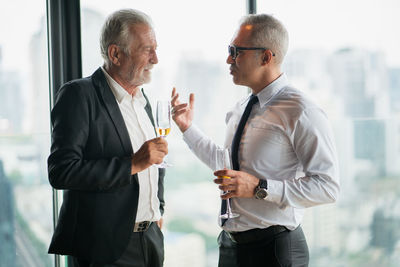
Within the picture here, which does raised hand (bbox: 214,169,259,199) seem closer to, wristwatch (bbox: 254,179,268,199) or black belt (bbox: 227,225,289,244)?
wristwatch (bbox: 254,179,268,199)

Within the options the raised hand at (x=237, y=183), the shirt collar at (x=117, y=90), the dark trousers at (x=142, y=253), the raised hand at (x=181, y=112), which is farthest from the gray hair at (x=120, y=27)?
the dark trousers at (x=142, y=253)

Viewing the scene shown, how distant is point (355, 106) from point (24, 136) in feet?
7.20

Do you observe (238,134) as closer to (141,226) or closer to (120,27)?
(141,226)

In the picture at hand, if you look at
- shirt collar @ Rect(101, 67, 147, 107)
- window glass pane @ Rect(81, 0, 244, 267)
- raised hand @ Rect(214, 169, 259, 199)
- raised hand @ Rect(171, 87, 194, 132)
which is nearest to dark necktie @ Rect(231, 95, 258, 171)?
raised hand @ Rect(214, 169, 259, 199)

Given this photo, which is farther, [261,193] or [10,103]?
[10,103]

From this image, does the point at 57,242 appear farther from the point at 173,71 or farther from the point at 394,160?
the point at 394,160

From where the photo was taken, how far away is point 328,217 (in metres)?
3.15

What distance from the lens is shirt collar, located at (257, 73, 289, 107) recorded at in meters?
2.40

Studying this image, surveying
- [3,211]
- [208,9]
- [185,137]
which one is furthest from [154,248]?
[208,9]

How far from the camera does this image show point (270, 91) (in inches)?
94.5

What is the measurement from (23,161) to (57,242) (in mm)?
1098

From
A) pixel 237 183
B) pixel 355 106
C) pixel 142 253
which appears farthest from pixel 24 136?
pixel 355 106

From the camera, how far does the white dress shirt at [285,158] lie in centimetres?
218

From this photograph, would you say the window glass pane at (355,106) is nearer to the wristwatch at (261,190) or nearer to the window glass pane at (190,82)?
the window glass pane at (190,82)
